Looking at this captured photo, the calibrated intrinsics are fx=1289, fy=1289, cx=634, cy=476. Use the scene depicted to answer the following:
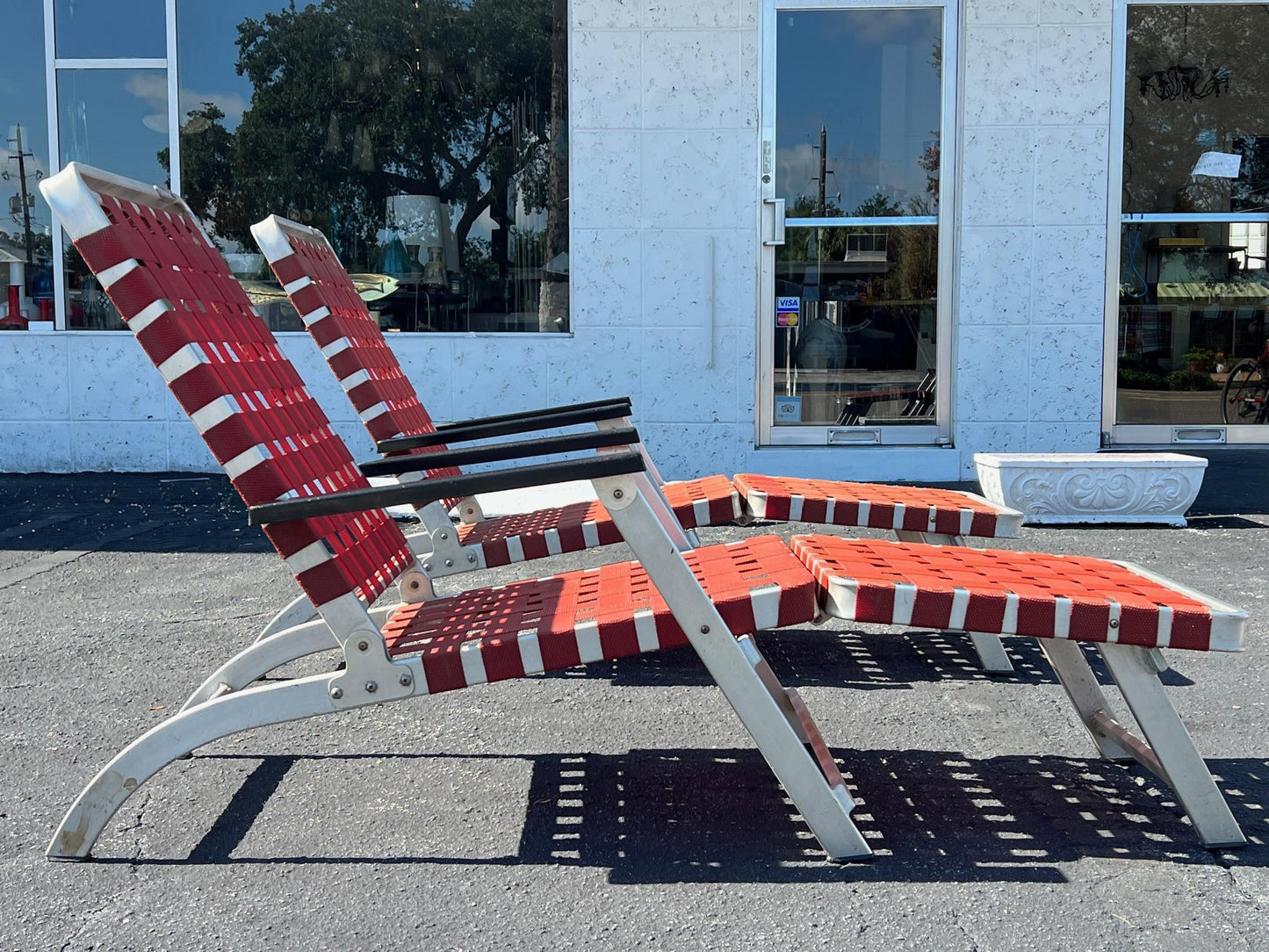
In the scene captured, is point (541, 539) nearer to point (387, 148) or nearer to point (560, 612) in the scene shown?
point (560, 612)

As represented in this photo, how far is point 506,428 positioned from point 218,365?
91 centimetres

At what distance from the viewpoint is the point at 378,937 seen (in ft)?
7.27

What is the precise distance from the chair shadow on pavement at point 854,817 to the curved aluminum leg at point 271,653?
0.23m

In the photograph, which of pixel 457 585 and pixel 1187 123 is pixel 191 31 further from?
pixel 1187 123

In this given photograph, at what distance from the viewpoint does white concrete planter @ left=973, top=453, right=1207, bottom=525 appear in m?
6.32

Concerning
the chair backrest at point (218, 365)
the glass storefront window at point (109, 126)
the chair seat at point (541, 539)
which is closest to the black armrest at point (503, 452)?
the chair backrest at point (218, 365)

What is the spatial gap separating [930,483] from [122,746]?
226 inches

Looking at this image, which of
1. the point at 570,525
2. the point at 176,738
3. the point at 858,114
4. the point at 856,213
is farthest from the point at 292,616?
the point at 858,114

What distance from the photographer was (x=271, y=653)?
302cm

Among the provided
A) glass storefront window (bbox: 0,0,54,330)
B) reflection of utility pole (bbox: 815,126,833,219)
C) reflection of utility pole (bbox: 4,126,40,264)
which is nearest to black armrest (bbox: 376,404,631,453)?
reflection of utility pole (bbox: 815,126,833,219)

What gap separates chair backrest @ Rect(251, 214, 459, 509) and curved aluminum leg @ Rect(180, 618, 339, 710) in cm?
90

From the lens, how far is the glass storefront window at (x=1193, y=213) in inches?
322

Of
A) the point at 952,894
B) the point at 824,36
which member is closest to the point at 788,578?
the point at 952,894

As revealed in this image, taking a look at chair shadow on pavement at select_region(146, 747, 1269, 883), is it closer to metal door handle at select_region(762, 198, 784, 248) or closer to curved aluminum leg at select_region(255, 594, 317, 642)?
curved aluminum leg at select_region(255, 594, 317, 642)
